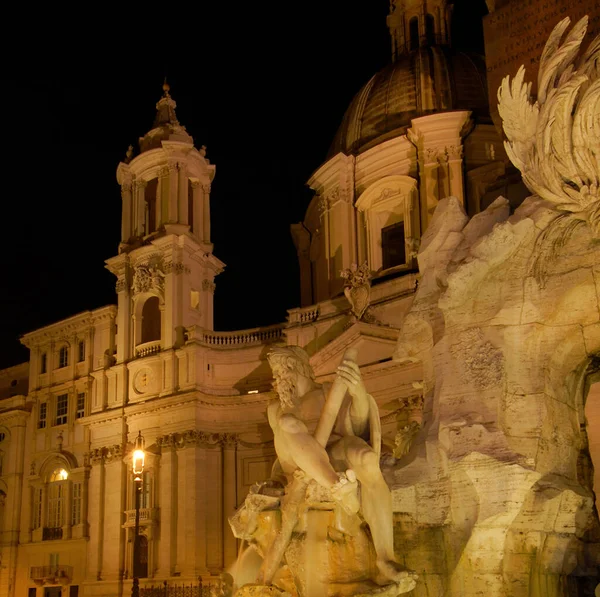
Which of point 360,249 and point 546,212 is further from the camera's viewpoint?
point 360,249

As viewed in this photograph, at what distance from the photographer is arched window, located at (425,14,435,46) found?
44312mm

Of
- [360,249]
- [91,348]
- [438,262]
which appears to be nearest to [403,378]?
[360,249]

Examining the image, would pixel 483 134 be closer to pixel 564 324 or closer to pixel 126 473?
pixel 126 473

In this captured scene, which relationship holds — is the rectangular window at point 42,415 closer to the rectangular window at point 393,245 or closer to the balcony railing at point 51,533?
the balcony railing at point 51,533

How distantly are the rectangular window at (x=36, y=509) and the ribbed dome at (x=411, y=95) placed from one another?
21430 millimetres

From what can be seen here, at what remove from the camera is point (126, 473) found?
37.9 meters

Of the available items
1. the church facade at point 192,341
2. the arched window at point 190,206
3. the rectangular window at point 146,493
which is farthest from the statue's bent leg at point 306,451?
the arched window at point 190,206

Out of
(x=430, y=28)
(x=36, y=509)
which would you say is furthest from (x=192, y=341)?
(x=430, y=28)

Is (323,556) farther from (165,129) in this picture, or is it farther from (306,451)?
(165,129)

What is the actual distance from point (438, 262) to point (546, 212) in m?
1.12

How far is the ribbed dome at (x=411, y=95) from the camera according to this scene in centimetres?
3919

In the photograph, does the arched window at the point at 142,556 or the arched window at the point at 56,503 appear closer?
the arched window at the point at 142,556

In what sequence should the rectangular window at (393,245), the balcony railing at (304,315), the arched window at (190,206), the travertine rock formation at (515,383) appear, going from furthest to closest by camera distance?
the arched window at (190,206), the rectangular window at (393,245), the balcony railing at (304,315), the travertine rock formation at (515,383)

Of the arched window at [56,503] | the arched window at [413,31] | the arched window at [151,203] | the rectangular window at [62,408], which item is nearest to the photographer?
the arched window at [56,503]
